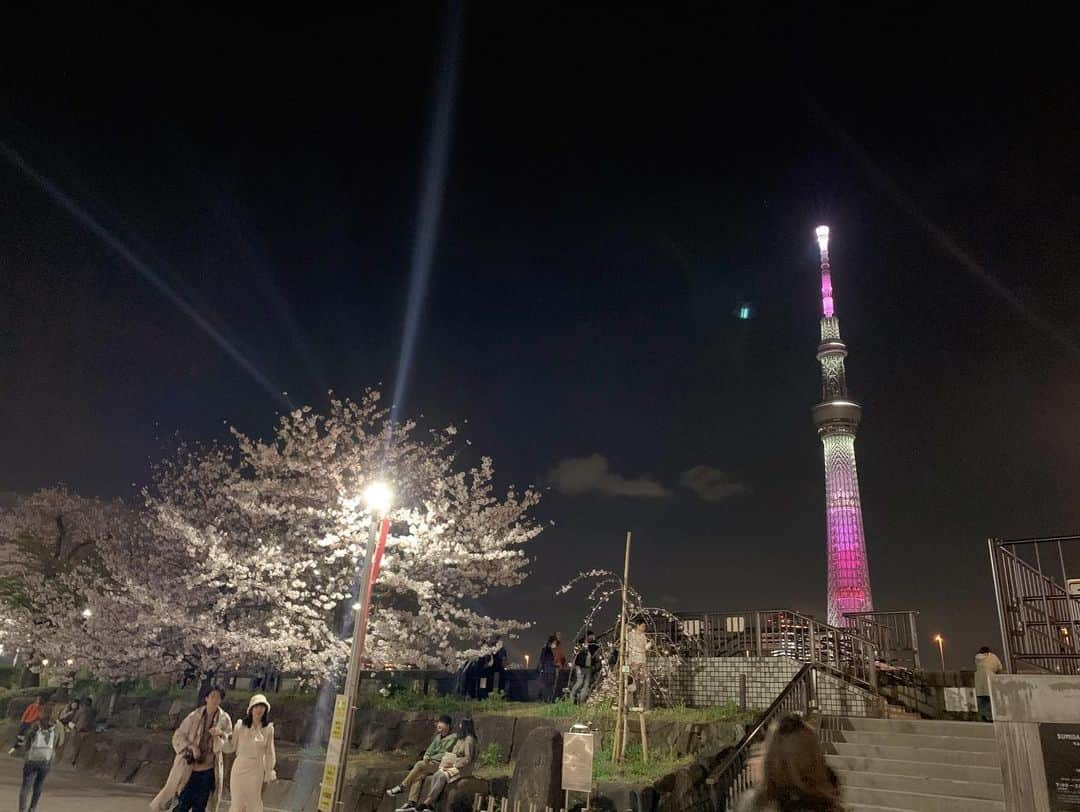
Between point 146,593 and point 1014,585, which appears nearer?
point 1014,585

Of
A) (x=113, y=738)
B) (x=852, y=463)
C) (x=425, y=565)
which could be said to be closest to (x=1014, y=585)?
(x=425, y=565)

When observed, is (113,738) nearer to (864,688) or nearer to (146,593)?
(146,593)

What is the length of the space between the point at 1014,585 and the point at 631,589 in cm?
658

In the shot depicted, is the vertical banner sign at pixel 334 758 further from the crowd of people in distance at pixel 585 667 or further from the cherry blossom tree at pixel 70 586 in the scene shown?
the cherry blossom tree at pixel 70 586

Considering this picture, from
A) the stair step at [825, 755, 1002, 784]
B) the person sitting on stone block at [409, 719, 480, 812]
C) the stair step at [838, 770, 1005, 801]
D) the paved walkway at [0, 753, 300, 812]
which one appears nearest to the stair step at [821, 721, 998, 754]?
the stair step at [825, 755, 1002, 784]

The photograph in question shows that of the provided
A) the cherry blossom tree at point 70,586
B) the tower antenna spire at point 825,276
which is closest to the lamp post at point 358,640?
the cherry blossom tree at point 70,586

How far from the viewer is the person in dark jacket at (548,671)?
1942 centimetres

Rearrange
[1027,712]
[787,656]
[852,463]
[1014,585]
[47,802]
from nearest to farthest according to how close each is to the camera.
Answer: [1027,712] → [1014,585] → [47,802] → [787,656] → [852,463]

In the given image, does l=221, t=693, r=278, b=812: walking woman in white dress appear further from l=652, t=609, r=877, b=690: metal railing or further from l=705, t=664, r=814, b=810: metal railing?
l=652, t=609, r=877, b=690: metal railing

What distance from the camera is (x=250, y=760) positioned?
28.4 feet

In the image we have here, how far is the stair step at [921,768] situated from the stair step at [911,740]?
471 millimetres

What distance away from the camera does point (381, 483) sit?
11.0 metres

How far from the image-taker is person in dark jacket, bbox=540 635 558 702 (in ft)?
63.7

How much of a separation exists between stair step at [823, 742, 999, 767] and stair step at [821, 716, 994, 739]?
0.44 m
